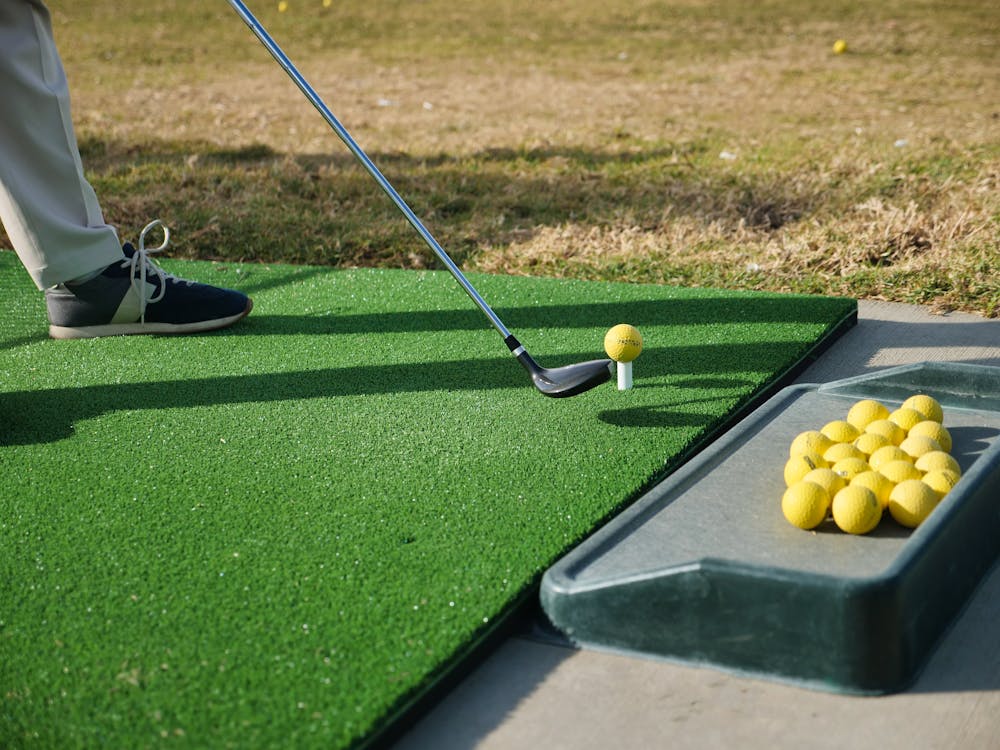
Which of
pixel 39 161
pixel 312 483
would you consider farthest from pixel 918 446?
pixel 39 161

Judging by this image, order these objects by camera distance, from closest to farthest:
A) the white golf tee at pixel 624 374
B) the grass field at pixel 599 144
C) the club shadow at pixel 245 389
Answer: the white golf tee at pixel 624 374 < the club shadow at pixel 245 389 < the grass field at pixel 599 144

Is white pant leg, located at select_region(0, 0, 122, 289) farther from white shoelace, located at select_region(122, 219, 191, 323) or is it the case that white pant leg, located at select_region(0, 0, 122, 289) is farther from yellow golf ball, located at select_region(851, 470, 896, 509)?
yellow golf ball, located at select_region(851, 470, 896, 509)

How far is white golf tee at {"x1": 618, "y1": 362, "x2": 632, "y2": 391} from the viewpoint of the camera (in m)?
2.75

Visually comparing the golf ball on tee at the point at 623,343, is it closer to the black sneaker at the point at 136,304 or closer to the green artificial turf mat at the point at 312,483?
the green artificial turf mat at the point at 312,483

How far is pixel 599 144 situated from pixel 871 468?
15.1ft

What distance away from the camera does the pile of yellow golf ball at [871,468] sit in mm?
1929

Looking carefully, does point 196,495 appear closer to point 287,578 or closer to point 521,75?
point 287,578

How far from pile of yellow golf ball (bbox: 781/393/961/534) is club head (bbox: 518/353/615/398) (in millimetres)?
495

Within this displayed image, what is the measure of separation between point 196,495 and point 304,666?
2.38ft

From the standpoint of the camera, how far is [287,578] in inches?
78.1

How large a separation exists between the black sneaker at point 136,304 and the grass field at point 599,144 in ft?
3.59

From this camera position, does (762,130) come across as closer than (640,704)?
No

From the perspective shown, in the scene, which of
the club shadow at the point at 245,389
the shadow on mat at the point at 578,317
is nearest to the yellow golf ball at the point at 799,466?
the club shadow at the point at 245,389

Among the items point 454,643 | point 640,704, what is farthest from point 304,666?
point 640,704
